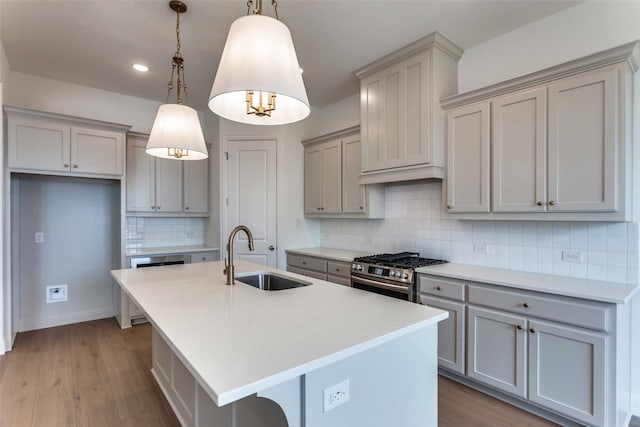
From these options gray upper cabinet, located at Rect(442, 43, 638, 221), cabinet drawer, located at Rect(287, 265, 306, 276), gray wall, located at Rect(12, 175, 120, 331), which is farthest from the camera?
cabinet drawer, located at Rect(287, 265, 306, 276)

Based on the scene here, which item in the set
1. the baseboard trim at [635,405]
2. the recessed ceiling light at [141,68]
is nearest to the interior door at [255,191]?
the recessed ceiling light at [141,68]

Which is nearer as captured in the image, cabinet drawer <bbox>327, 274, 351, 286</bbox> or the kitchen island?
the kitchen island

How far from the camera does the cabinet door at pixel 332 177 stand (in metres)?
3.93

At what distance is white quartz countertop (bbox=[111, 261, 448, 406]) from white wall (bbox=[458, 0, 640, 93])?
2271 mm

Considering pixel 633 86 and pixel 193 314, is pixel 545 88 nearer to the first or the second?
pixel 633 86

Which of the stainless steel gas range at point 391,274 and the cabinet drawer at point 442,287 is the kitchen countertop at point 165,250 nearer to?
the stainless steel gas range at point 391,274

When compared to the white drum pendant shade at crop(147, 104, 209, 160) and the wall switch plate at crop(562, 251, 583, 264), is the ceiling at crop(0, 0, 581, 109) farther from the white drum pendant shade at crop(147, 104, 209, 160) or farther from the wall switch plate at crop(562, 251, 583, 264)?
the wall switch plate at crop(562, 251, 583, 264)

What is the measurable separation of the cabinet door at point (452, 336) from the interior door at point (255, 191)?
233cm

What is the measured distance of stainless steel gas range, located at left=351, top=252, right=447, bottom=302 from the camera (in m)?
2.73

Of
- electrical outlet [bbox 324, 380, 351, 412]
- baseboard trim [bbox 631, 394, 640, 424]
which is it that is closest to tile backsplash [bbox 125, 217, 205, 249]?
electrical outlet [bbox 324, 380, 351, 412]

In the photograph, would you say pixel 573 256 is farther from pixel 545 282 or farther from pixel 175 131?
pixel 175 131

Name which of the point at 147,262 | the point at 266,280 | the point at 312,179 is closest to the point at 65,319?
the point at 147,262

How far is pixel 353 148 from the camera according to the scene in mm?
3732

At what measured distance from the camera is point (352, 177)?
3.76 meters
